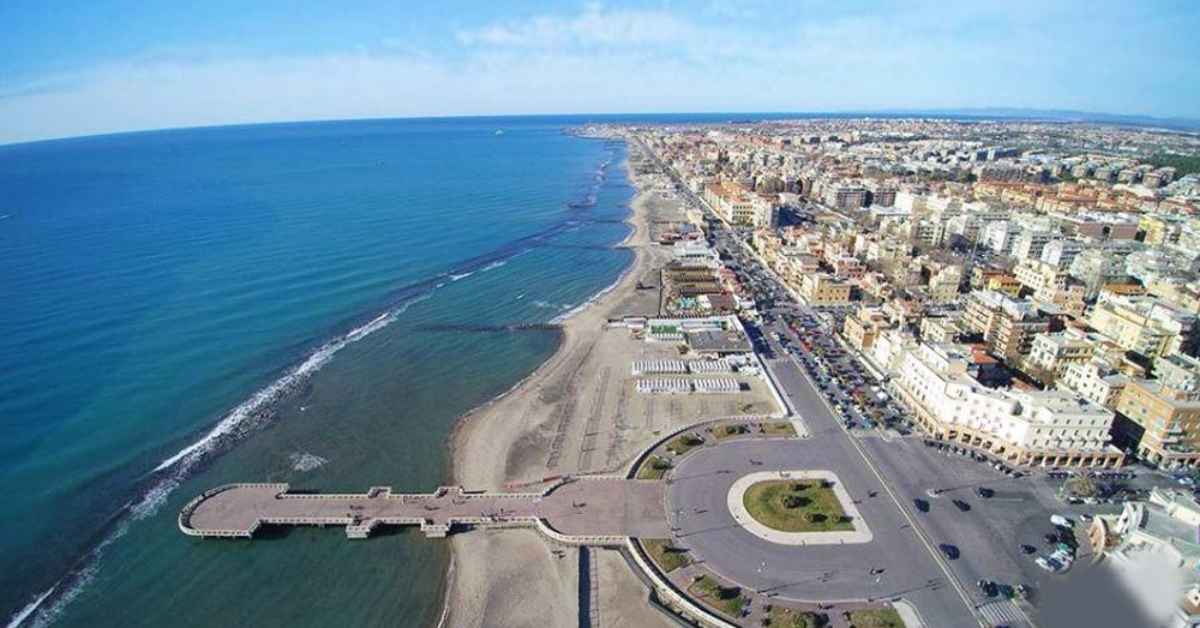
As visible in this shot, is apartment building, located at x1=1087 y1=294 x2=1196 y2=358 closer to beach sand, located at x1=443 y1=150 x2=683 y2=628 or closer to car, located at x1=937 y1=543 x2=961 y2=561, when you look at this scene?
car, located at x1=937 y1=543 x2=961 y2=561

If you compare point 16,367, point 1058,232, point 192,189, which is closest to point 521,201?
point 192,189

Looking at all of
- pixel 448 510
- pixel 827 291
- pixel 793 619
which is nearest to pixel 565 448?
pixel 448 510

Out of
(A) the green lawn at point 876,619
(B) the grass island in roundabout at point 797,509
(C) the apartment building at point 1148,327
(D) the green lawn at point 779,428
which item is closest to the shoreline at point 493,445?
(B) the grass island in roundabout at point 797,509

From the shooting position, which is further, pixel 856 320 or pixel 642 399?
pixel 856 320

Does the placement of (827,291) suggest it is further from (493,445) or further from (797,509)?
(493,445)

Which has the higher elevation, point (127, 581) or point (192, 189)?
point (192, 189)

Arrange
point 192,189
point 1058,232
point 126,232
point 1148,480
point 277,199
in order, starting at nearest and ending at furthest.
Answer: point 1148,480 < point 1058,232 < point 126,232 < point 277,199 < point 192,189

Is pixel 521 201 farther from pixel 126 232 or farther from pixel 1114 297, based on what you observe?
pixel 1114 297
